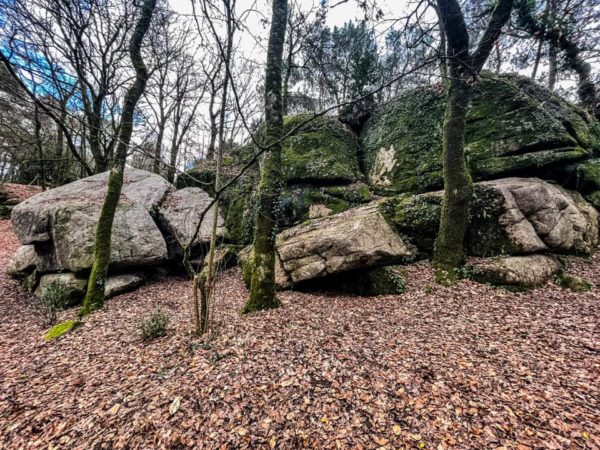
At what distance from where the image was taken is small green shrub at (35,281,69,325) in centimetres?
511

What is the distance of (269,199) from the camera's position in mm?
4844

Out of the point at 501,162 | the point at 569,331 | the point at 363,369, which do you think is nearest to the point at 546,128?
the point at 501,162

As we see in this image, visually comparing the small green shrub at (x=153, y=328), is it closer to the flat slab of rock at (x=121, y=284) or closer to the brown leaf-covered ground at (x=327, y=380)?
the brown leaf-covered ground at (x=327, y=380)

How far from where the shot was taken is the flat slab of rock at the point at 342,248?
18.1ft

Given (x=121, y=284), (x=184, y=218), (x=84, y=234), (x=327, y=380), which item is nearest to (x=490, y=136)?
(x=327, y=380)

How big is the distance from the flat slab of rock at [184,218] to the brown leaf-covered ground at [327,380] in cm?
361

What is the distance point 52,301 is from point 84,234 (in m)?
1.88

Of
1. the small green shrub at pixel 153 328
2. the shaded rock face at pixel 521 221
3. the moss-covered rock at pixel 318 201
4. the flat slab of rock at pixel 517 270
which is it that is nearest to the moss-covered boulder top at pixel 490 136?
the shaded rock face at pixel 521 221

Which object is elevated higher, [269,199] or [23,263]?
[269,199]

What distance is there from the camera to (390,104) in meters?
10.4

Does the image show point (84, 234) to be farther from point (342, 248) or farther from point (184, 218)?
point (342, 248)

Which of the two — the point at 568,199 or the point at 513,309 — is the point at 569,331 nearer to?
the point at 513,309

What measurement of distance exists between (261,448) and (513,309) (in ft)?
15.9

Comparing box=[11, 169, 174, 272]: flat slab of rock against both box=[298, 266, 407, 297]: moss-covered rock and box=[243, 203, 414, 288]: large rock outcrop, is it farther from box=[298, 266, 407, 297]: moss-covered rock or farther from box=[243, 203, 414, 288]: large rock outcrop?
box=[298, 266, 407, 297]: moss-covered rock
